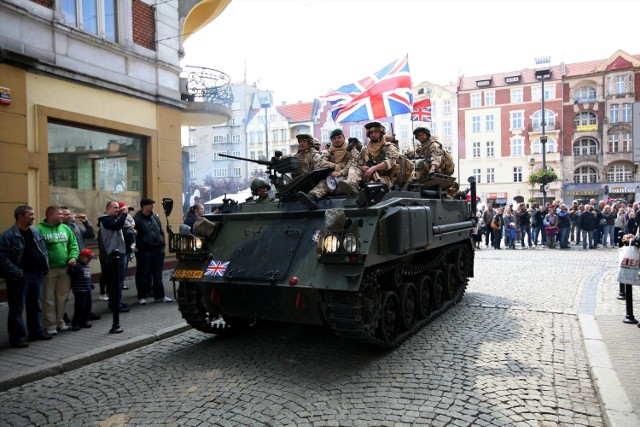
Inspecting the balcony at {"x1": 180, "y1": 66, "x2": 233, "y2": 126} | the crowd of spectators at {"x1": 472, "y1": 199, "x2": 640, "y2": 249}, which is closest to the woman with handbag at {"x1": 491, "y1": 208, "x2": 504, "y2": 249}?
the crowd of spectators at {"x1": 472, "y1": 199, "x2": 640, "y2": 249}

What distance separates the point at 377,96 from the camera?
15734 millimetres

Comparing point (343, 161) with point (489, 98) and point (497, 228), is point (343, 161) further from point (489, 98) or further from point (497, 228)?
point (489, 98)

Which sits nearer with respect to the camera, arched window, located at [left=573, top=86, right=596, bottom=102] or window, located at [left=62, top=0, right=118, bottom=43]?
window, located at [left=62, top=0, right=118, bottom=43]

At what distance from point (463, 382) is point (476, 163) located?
4799 centimetres

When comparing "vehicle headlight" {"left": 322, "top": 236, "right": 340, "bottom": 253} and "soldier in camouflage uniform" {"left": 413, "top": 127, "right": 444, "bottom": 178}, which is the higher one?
"soldier in camouflage uniform" {"left": 413, "top": 127, "right": 444, "bottom": 178}

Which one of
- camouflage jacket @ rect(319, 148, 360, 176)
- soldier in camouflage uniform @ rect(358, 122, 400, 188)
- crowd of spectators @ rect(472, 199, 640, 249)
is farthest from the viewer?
crowd of spectators @ rect(472, 199, 640, 249)

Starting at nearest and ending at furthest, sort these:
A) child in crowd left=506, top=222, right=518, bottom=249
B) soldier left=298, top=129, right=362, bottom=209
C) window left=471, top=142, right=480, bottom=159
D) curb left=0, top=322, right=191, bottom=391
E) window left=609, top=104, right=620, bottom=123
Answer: curb left=0, top=322, right=191, bottom=391 → soldier left=298, top=129, right=362, bottom=209 → child in crowd left=506, top=222, right=518, bottom=249 → window left=609, top=104, right=620, bottom=123 → window left=471, top=142, right=480, bottom=159

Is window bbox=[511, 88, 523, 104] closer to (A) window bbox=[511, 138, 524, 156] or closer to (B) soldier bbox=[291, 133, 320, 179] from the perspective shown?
(A) window bbox=[511, 138, 524, 156]

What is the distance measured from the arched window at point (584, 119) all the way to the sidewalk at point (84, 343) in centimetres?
4816

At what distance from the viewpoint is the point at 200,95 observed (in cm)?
1455

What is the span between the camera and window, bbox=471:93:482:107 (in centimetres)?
5008

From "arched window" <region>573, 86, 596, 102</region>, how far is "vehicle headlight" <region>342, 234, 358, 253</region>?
4948 centimetres

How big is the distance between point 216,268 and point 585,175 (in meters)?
49.3

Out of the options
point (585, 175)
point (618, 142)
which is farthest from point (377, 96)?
point (618, 142)
